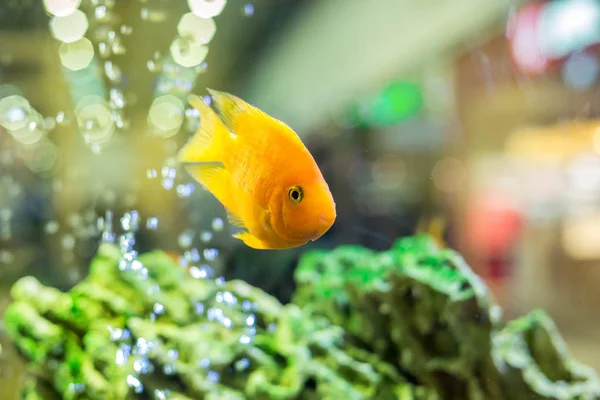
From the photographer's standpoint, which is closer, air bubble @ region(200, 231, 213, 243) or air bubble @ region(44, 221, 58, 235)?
air bubble @ region(200, 231, 213, 243)

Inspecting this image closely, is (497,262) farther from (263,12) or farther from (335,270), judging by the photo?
(263,12)

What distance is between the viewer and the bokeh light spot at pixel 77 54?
5.49ft

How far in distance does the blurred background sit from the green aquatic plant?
0.11 metres

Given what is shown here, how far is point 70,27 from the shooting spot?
5.53 feet

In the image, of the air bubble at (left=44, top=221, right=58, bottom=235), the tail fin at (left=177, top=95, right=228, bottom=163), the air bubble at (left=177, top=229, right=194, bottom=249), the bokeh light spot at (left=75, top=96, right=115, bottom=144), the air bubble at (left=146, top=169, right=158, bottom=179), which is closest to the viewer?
the tail fin at (left=177, top=95, right=228, bottom=163)

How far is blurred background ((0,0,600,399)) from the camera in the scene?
136 centimetres

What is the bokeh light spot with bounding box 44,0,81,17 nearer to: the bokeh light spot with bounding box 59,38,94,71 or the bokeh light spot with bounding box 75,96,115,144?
the bokeh light spot with bounding box 59,38,94,71

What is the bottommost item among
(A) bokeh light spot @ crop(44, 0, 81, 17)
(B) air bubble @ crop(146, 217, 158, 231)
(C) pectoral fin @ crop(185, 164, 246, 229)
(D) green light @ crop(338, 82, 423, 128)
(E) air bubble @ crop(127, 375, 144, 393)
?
(B) air bubble @ crop(146, 217, 158, 231)

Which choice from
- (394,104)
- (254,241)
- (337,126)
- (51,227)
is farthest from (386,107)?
(254,241)

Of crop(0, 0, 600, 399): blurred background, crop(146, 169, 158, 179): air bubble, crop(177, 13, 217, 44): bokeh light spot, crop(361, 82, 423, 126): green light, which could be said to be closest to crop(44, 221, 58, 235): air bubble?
crop(0, 0, 600, 399): blurred background

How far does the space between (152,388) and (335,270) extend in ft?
2.09

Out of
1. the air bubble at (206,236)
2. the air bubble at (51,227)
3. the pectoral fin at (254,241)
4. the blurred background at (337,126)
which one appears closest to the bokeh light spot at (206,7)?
the blurred background at (337,126)

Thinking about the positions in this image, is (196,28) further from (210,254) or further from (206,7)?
(210,254)

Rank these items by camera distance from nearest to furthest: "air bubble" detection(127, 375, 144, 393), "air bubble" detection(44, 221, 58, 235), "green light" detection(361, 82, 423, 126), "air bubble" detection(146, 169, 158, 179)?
"air bubble" detection(127, 375, 144, 393) → "air bubble" detection(146, 169, 158, 179) → "air bubble" detection(44, 221, 58, 235) → "green light" detection(361, 82, 423, 126)
